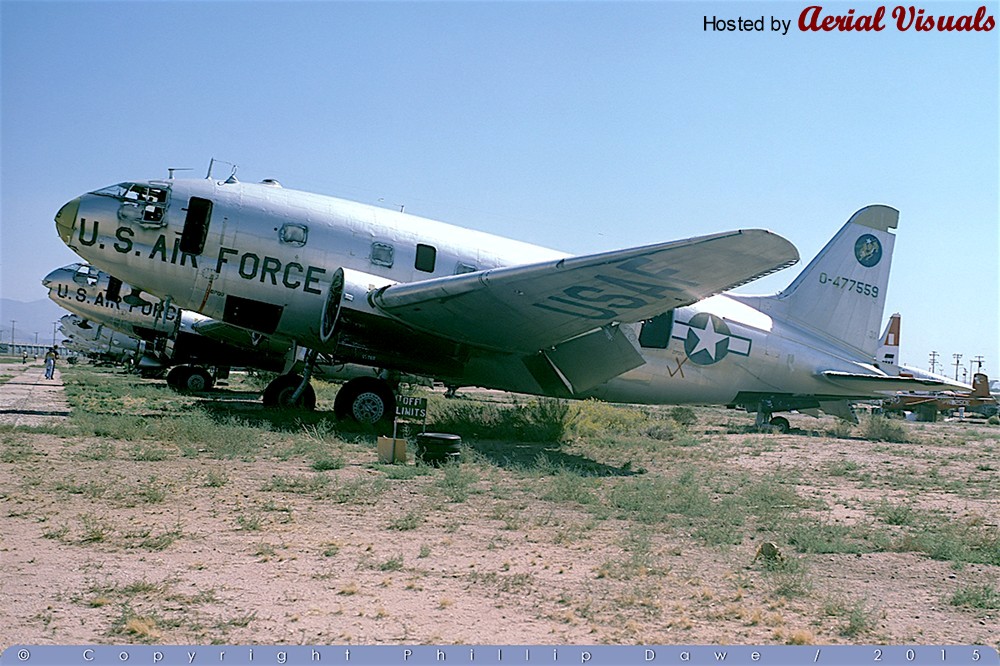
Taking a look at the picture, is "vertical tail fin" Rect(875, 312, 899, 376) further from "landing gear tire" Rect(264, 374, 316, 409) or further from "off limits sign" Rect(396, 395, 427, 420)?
"off limits sign" Rect(396, 395, 427, 420)

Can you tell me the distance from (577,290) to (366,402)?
17.4ft

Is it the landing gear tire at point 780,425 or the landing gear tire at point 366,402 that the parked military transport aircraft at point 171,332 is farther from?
the landing gear tire at point 780,425

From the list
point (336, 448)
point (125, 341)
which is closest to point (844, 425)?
point (336, 448)

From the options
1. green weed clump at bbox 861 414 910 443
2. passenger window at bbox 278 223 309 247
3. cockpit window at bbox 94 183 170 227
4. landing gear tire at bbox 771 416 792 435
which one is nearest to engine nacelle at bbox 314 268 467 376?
passenger window at bbox 278 223 309 247

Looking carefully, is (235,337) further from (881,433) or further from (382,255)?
(881,433)

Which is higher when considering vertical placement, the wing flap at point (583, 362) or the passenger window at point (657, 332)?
the passenger window at point (657, 332)

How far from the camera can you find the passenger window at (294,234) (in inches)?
637

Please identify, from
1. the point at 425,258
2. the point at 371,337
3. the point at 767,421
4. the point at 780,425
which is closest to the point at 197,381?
the point at 425,258

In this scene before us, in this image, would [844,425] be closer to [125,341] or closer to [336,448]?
[336,448]

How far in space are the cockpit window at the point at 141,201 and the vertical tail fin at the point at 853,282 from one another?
46.7 feet

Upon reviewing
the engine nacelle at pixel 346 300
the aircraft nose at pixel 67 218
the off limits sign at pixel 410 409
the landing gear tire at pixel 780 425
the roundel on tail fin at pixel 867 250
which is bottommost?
the off limits sign at pixel 410 409

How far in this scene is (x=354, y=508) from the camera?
8.78 m

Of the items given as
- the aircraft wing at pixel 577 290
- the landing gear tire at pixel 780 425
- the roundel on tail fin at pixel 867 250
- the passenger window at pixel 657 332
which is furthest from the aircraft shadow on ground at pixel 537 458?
the roundel on tail fin at pixel 867 250

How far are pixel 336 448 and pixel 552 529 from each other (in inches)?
237
